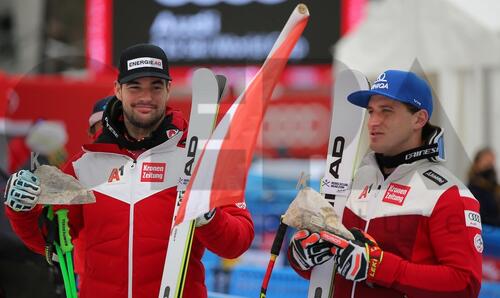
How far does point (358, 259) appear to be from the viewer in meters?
2.94

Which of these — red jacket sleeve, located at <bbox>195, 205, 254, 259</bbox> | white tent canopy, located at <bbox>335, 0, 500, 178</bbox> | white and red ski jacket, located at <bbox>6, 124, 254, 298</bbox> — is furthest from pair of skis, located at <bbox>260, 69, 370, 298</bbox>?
white tent canopy, located at <bbox>335, 0, 500, 178</bbox>

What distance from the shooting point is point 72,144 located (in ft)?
33.3

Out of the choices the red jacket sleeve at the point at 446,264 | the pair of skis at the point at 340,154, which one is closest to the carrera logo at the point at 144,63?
the pair of skis at the point at 340,154

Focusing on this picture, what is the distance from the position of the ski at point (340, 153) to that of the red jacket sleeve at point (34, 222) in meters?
0.90

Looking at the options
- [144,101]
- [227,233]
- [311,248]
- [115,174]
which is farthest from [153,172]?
[311,248]

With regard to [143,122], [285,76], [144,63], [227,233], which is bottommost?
[227,233]

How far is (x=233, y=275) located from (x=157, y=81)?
2.60 m

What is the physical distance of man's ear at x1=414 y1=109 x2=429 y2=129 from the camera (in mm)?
3213

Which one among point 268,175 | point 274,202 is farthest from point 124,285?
point 268,175

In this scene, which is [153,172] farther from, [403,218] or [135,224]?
[403,218]

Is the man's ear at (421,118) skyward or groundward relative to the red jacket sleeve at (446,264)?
skyward

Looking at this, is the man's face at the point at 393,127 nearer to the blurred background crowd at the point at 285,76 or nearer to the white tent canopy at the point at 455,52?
the blurred background crowd at the point at 285,76

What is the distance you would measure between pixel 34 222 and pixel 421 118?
1.43 meters

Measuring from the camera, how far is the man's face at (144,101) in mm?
3311
